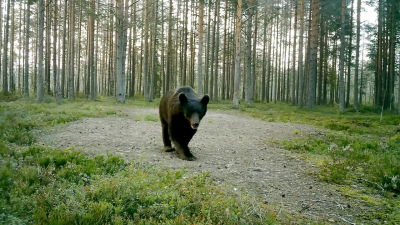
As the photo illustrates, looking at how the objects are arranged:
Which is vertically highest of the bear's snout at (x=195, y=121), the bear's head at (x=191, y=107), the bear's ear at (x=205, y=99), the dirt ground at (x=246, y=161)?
the bear's ear at (x=205, y=99)

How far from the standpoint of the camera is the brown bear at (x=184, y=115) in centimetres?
639

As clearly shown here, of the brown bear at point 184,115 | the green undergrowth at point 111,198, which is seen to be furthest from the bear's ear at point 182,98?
the green undergrowth at point 111,198

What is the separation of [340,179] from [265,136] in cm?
539

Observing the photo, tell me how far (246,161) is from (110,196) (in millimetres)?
4002

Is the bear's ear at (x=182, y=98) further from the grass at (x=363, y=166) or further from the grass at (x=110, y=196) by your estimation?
the grass at (x=363, y=166)

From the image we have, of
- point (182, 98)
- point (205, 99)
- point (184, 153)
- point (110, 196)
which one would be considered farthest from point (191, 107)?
point (110, 196)

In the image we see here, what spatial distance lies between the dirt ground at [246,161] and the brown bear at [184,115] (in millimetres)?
397

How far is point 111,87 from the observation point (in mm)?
43281

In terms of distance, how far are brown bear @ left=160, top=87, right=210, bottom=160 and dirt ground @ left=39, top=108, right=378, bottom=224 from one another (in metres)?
0.40

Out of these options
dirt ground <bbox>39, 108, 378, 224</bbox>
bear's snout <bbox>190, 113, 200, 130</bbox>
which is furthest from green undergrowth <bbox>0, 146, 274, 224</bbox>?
bear's snout <bbox>190, 113, 200, 130</bbox>

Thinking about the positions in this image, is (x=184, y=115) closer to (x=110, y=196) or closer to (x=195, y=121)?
(x=195, y=121)

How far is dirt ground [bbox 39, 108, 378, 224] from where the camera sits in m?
4.33

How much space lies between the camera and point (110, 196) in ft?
12.2

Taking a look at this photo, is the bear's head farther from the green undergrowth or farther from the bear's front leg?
the green undergrowth
